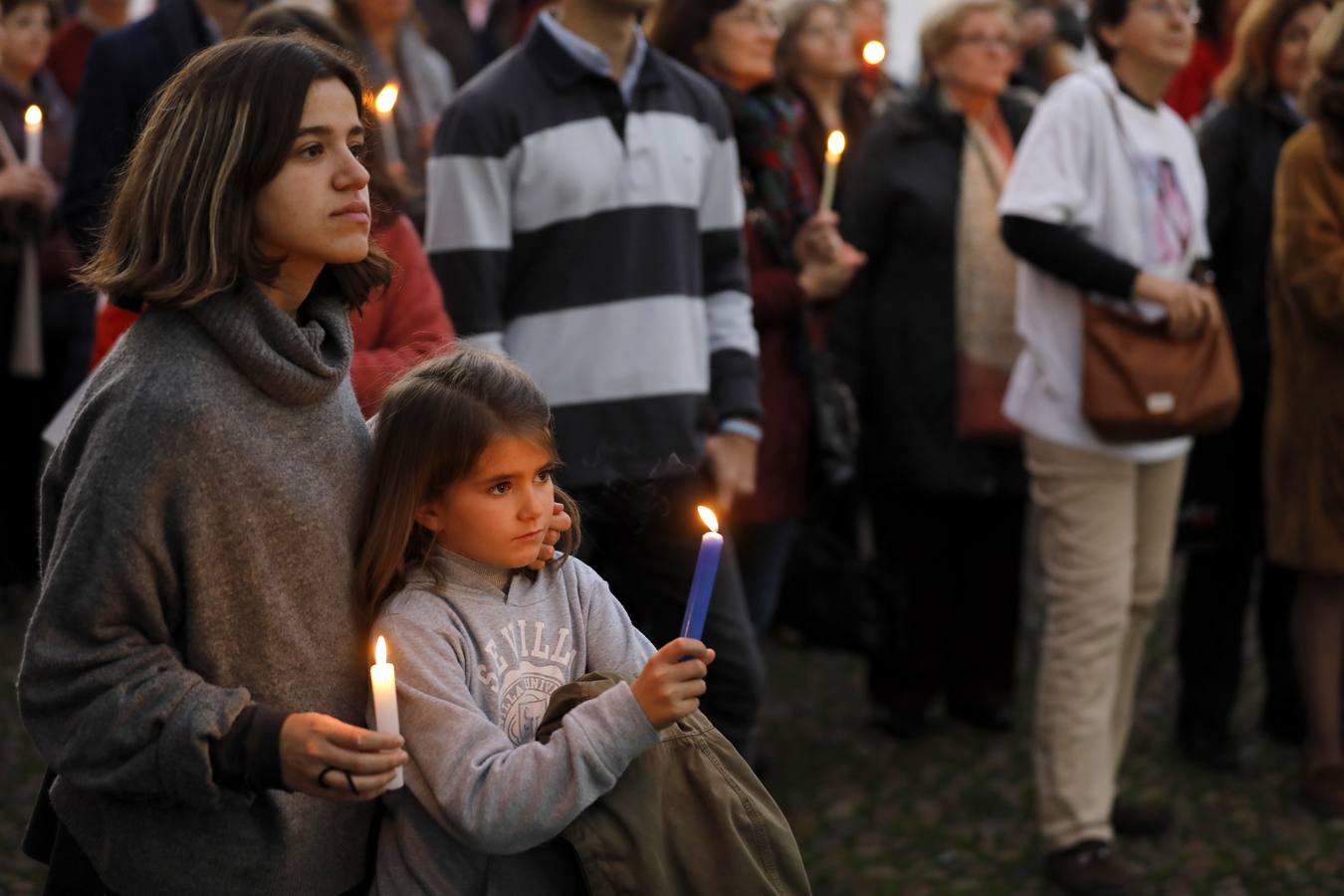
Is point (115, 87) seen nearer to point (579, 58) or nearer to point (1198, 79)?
point (579, 58)

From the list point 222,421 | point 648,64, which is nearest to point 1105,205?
point 648,64

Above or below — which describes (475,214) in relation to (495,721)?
above

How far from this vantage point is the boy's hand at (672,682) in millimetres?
2193

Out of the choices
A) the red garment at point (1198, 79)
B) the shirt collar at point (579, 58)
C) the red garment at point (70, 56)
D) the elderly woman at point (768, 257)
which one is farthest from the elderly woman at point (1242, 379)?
the red garment at point (70, 56)

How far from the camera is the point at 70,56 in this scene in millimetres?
7867

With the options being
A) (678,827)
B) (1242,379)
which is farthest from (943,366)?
(678,827)

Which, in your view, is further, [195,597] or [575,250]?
[575,250]

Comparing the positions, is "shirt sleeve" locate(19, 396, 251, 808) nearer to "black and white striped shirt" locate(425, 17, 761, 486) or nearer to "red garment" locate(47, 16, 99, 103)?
"black and white striped shirt" locate(425, 17, 761, 486)

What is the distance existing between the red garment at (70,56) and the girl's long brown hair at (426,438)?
5806 millimetres

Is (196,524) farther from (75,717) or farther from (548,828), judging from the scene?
(548,828)

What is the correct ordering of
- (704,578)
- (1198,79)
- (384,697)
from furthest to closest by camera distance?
1. (1198,79)
2. (704,578)
3. (384,697)

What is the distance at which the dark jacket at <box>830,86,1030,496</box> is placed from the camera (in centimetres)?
586

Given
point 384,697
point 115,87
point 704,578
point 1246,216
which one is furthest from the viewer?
point 1246,216

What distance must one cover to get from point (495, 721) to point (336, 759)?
363mm
